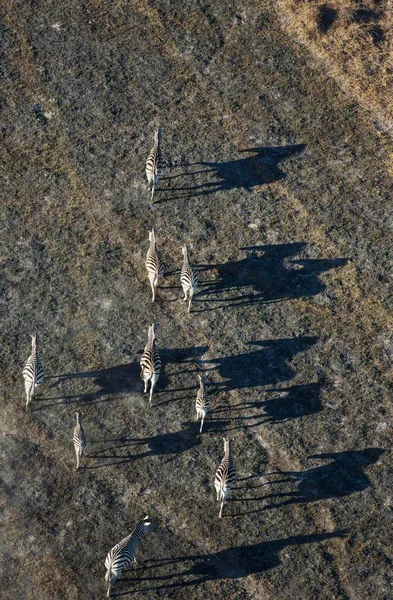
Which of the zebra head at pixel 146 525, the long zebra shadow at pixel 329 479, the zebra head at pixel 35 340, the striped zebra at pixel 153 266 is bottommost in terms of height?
the zebra head at pixel 146 525

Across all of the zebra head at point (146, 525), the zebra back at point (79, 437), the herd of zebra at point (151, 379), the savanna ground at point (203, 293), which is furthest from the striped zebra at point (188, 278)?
the zebra head at point (146, 525)

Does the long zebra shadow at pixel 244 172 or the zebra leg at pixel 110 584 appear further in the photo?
the long zebra shadow at pixel 244 172

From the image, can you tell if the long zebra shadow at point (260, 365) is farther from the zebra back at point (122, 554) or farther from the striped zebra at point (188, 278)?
the zebra back at point (122, 554)

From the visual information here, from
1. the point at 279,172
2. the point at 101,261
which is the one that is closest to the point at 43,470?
the point at 101,261

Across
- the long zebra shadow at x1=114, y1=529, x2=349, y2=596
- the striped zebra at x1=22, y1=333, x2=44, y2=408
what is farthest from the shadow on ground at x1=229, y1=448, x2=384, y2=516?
the striped zebra at x1=22, y1=333, x2=44, y2=408

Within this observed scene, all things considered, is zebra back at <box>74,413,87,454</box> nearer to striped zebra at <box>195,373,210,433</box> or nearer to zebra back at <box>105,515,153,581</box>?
zebra back at <box>105,515,153,581</box>

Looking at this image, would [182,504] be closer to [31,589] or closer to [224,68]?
[31,589]

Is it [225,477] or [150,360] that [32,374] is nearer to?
[150,360]
